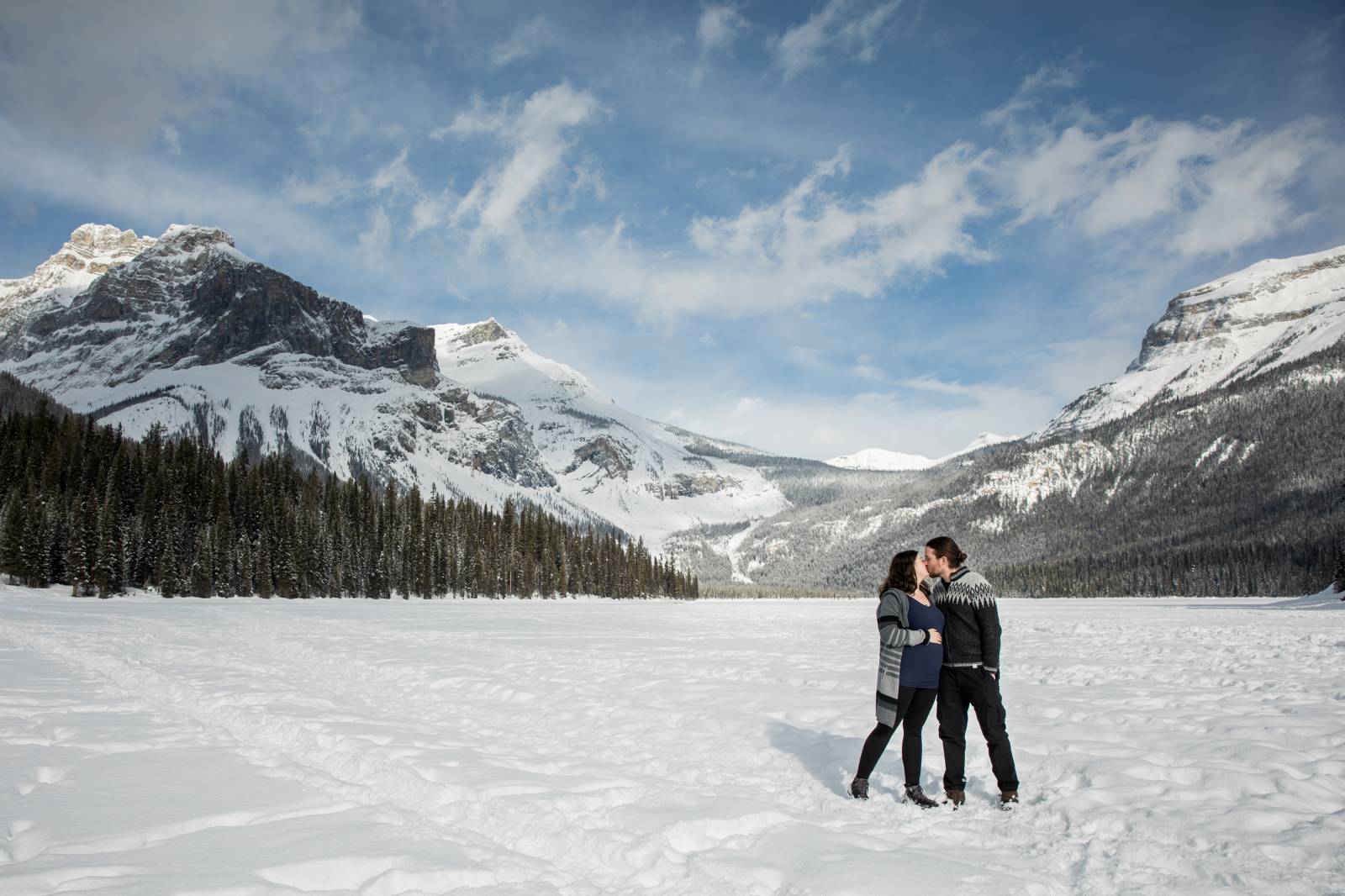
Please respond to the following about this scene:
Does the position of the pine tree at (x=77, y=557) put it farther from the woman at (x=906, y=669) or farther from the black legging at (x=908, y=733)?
the woman at (x=906, y=669)

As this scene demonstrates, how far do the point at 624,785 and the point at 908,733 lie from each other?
358cm

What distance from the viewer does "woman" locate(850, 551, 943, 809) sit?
332 inches

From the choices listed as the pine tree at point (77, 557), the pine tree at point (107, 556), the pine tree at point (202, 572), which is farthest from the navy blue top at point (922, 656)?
the pine tree at point (202, 572)

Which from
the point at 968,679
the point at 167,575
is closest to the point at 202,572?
the point at 167,575

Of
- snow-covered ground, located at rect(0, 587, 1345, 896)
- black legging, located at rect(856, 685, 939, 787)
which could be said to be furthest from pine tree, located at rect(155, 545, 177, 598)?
black legging, located at rect(856, 685, 939, 787)

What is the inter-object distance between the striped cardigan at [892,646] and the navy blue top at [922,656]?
0.06m

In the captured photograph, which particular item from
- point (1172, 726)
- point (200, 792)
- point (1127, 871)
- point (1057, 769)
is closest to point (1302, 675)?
point (1172, 726)

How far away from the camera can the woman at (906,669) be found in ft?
27.7

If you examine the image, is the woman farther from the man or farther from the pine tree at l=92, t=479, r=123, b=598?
the pine tree at l=92, t=479, r=123, b=598

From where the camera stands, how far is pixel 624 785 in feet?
28.5

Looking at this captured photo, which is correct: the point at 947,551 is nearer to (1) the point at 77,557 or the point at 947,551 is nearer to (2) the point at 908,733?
(2) the point at 908,733

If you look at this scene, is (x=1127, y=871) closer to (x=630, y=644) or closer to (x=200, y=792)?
(x=200, y=792)

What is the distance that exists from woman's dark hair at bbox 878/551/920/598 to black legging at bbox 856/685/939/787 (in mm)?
1217

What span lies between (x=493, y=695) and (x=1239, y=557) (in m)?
176
